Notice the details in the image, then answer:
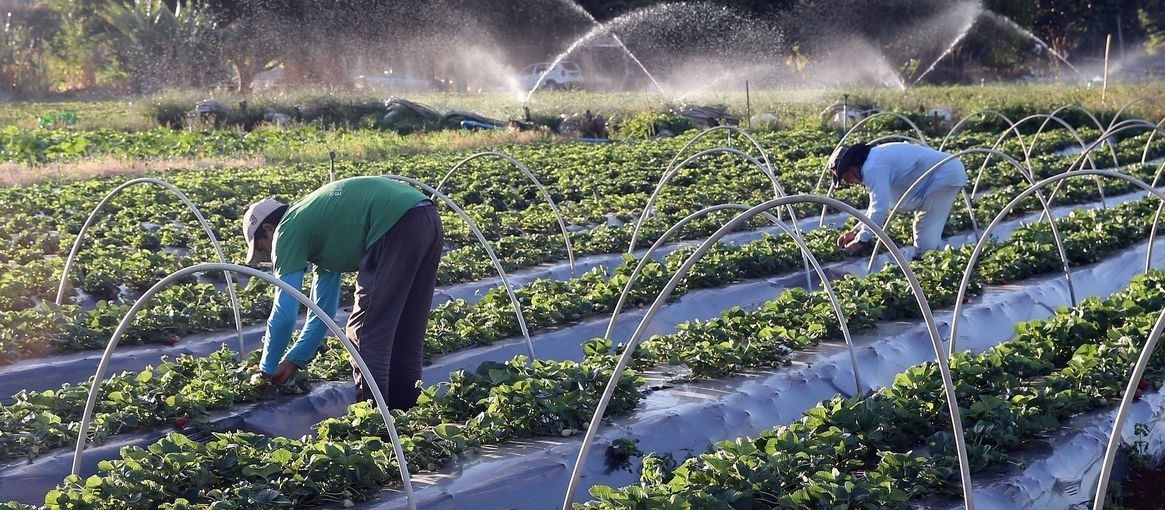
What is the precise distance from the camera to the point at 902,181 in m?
9.75

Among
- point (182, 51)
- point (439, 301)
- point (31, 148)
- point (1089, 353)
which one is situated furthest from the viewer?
point (182, 51)

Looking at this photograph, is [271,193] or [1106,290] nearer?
[1106,290]

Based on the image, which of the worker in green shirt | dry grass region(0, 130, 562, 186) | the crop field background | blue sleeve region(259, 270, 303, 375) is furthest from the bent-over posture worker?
dry grass region(0, 130, 562, 186)

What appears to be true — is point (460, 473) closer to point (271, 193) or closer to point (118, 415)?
point (118, 415)

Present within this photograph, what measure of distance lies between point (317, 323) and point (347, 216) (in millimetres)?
564

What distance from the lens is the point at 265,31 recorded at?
135 ft

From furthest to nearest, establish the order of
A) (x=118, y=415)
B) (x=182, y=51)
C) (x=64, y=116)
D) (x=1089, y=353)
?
(x=182, y=51), (x=64, y=116), (x=1089, y=353), (x=118, y=415)

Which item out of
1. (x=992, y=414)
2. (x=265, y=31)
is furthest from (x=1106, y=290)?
(x=265, y=31)

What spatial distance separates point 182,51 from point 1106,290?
36.5m

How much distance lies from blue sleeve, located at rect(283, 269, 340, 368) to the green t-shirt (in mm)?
104

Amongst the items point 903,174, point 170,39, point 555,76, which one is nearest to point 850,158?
point 903,174

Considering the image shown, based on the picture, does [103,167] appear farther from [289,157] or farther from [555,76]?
[555,76]

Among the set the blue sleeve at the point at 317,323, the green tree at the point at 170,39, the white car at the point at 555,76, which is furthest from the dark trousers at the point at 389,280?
A: the white car at the point at 555,76

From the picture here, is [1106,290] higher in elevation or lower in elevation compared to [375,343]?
lower
